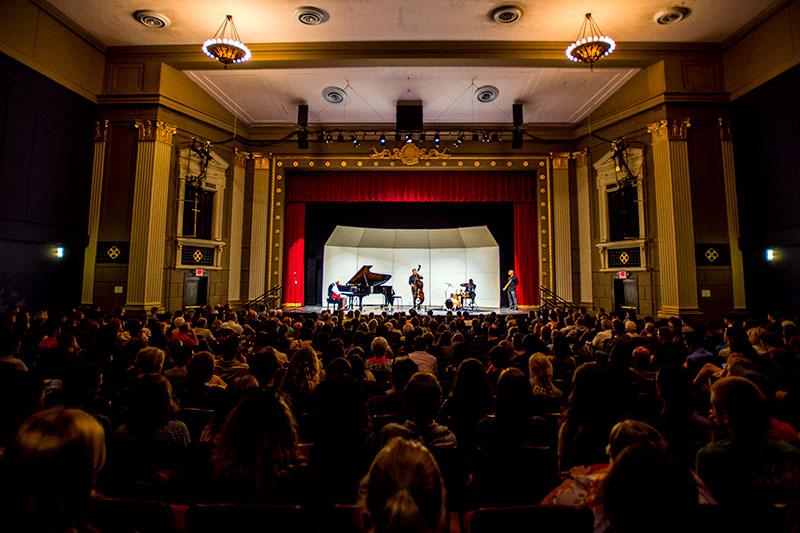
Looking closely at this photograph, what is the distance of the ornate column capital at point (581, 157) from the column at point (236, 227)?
10237mm

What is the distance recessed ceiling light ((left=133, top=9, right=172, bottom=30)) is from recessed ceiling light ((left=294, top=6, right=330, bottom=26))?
9.15 ft

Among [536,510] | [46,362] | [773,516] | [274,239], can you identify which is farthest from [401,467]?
[274,239]

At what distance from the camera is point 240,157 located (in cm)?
1328

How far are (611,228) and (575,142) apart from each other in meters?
3.34

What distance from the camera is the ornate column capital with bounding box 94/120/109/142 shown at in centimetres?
1019

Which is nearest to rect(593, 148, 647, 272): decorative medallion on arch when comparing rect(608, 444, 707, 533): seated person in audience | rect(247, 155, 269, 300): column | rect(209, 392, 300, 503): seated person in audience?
rect(247, 155, 269, 300): column

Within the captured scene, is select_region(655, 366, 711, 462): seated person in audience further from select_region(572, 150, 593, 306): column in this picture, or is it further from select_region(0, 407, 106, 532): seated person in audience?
select_region(572, 150, 593, 306): column

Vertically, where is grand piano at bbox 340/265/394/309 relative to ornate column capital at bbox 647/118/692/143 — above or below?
below

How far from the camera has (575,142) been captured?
1341 cm

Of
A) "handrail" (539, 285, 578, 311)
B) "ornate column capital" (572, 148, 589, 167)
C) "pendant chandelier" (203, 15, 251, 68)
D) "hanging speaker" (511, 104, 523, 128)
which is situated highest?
"hanging speaker" (511, 104, 523, 128)

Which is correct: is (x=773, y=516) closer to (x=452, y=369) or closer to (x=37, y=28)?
(x=452, y=369)

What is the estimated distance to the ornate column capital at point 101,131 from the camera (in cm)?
1019

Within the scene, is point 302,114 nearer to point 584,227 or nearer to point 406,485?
point 584,227

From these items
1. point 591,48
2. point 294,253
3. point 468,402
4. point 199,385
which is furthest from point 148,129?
point 468,402
